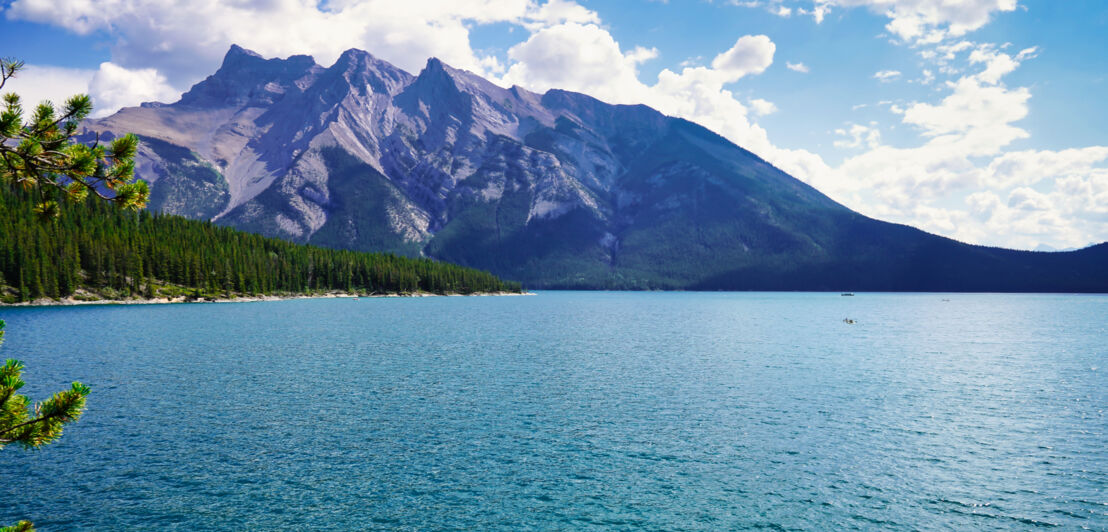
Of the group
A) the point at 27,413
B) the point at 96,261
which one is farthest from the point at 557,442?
the point at 96,261

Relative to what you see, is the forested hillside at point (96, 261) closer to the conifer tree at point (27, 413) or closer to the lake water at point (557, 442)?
the lake water at point (557, 442)

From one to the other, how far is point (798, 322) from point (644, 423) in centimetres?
10966

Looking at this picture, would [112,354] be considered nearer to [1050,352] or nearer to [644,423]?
[644,423]

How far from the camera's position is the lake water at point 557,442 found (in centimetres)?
2595

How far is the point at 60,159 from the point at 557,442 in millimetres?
29773

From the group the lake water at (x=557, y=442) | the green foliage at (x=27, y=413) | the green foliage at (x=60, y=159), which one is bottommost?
the lake water at (x=557, y=442)

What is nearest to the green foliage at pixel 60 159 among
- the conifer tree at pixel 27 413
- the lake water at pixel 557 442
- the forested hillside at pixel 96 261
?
the conifer tree at pixel 27 413

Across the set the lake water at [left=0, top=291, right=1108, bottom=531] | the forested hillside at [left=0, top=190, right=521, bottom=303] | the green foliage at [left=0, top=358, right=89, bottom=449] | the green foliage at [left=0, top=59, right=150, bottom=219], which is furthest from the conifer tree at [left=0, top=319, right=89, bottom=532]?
the forested hillside at [left=0, top=190, right=521, bottom=303]

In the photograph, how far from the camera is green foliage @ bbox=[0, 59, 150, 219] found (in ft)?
35.0

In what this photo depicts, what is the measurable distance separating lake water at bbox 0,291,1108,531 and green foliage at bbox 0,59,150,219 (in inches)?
697

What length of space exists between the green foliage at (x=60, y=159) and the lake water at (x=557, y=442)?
17698 mm

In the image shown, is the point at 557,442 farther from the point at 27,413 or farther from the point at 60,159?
the point at 60,159

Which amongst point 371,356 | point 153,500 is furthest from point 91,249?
point 153,500

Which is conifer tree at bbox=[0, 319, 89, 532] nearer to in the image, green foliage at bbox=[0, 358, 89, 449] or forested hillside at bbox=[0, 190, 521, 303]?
green foliage at bbox=[0, 358, 89, 449]
